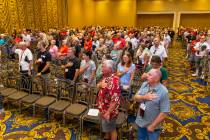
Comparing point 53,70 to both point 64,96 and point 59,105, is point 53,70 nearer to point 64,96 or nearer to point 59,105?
point 64,96

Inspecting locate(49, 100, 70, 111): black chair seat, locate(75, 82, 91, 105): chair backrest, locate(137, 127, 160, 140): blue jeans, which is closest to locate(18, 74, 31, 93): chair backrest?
locate(49, 100, 70, 111): black chair seat

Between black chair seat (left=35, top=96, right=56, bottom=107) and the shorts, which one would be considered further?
black chair seat (left=35, top=96, right=56, bottom=107)

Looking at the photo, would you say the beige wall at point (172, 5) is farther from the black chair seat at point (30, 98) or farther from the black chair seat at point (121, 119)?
the black chair seat at point (121, 119)

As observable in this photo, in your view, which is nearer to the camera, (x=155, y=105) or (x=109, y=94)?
(x=155, y=105)

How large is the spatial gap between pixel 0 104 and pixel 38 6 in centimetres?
1148

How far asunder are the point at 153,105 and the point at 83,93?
Answer: 79.0 inches

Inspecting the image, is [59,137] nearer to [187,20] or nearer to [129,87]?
[129,87]

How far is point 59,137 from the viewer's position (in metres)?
3.49

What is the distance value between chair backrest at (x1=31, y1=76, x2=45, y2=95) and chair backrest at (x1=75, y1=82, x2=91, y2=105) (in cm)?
84

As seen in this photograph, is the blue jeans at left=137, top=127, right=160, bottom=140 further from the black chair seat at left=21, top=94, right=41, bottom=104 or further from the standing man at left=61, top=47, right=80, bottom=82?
the black chair seat at left=21, top=94, right=41, bottom=104

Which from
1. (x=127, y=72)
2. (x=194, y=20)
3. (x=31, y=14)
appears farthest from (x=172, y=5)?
(x=127, y=72)

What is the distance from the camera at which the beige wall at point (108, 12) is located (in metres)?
21.9

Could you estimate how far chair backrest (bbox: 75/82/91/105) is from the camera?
3779 mm

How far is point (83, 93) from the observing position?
4.02m
